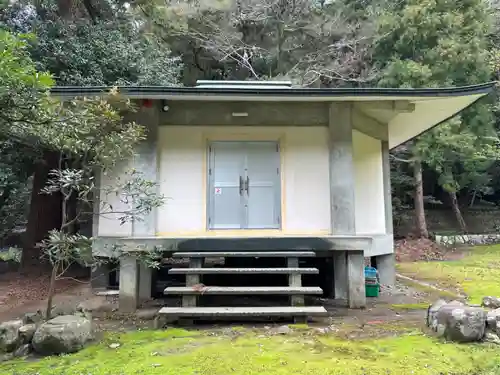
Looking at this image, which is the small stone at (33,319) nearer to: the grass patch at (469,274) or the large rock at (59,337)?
the large rock at (59,337)

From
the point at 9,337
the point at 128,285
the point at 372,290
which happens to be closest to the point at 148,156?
the point at 128,285

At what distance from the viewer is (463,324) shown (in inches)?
154

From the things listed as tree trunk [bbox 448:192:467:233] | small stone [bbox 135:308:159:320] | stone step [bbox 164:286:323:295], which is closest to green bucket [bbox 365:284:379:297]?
stone step [bbox 164:286:323:295]

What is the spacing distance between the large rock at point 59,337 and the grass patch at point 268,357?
0.11 m

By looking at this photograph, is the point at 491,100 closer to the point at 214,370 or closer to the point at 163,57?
the point at 163,57

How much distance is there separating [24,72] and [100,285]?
15.6 ft

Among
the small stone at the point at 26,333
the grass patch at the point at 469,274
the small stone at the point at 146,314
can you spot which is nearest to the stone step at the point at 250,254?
the small stone at the point at 146,314

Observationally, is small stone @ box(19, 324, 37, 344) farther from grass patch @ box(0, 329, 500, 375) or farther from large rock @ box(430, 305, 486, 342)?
large rock @ box(430, 305, 486, 342)

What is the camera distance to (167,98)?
19.2 ft

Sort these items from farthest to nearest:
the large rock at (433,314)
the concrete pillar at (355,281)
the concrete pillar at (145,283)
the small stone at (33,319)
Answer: the concrete pillar at (145,283), the concrete pillar at (355,281), the large rock at (433,314), the small stone at (33,319)

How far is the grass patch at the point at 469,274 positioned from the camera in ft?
23.2

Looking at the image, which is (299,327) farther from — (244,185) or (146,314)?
(244,185)

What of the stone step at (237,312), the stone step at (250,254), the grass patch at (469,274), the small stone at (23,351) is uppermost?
the stone step at (250,254)

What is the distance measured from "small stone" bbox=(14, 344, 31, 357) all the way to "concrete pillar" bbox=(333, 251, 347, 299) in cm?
415
